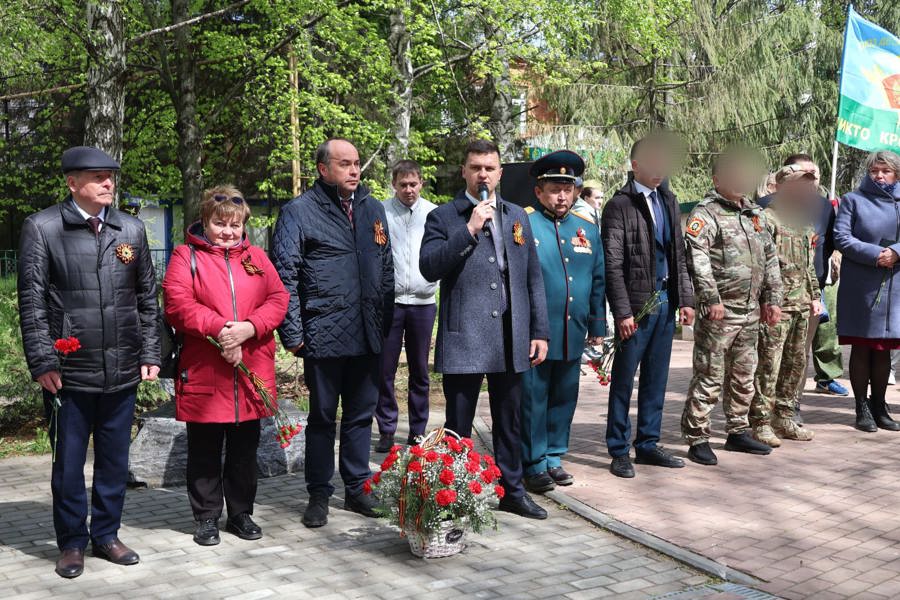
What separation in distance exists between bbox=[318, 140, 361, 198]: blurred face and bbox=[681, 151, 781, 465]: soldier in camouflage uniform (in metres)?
2.61

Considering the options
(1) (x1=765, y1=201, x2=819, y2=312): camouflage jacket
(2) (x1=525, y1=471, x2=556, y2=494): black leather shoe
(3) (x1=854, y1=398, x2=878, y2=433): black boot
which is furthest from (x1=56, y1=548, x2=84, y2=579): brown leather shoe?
(3) (x1=854, y1=398, x2=878, y2=433): black boot

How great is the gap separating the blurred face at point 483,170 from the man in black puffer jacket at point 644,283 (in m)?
1.44

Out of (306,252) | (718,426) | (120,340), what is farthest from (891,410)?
(120,340)

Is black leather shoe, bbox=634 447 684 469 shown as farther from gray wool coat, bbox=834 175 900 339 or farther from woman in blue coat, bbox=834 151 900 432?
gray wool coat, bbox=834 175 900 339

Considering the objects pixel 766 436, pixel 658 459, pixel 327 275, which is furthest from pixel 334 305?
pixel 766 436

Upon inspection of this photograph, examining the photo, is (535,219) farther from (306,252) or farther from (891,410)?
(891,410)

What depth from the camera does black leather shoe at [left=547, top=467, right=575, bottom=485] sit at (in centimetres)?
637

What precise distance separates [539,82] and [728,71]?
172 inches

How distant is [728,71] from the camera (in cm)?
2248

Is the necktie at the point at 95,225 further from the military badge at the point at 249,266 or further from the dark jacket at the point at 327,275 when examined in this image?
the dark jacket at the point at 327,275

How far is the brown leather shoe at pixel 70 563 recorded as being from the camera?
457 cm

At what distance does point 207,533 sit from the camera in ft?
16.7

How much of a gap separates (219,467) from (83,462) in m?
0.72

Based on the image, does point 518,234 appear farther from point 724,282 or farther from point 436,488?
point 724,282
